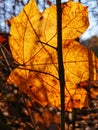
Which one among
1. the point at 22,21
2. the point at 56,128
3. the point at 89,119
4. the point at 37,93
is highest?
the point at 22,21

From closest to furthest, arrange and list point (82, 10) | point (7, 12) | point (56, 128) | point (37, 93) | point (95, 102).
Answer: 1. point (82, 10)
2. point (37, 93)
3. point (56, 128)
4. point (7, 12)
5. point (95, 102)

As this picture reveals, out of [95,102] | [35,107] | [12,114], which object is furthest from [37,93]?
[95,102]

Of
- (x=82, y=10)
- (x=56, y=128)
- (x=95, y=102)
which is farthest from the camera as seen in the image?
(x=95, y=102)

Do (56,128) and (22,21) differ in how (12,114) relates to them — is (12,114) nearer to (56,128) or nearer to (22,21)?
(56,128)

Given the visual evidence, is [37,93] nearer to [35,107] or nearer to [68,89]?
[68,89]

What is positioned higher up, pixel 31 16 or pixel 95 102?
pixel 31 16

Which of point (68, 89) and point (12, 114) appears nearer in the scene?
point (68, 89)

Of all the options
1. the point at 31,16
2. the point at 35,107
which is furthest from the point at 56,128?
the point at 35,107
